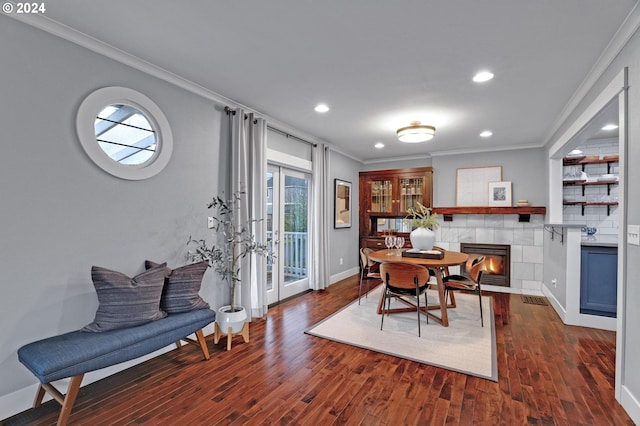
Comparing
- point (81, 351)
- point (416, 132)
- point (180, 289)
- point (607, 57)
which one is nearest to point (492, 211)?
point (416, 132)

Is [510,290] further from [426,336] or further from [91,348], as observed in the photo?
[91,348]

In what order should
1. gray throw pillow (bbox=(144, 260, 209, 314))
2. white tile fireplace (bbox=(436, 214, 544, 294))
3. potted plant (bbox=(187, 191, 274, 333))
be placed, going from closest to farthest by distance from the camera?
gray throw pillow (bbox=(144, 260, 209, 314)) < potted plant (bbox=(187, 191, 274, 333)) < white tile fireplace (bbox=(436, 214, 544, 294))

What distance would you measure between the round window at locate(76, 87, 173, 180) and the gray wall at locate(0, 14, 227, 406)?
7 centimetres

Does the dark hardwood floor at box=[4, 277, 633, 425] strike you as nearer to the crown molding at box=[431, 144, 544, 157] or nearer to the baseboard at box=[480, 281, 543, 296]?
the baseboard at box=[480, 281, 543, 296]

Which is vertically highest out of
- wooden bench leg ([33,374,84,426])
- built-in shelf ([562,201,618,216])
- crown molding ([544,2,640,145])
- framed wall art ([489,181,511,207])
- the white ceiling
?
the white ceiling

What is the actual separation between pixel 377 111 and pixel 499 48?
1.60m

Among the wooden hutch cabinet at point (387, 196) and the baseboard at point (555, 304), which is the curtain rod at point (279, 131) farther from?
the baseboard at point (555, 304)

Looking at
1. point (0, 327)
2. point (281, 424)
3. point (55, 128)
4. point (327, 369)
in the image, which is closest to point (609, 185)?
point (327, 369)

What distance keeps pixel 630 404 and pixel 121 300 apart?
354 centimetres

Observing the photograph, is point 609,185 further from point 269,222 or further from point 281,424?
point 281,424

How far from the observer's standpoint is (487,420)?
1.99 metres

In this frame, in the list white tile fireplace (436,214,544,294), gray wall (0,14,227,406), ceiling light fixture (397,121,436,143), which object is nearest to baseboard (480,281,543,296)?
white tile fireplace (436,214,544,294)

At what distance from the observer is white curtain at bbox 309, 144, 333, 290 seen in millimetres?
5262

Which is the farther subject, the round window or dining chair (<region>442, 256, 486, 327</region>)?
dining chair (<region>442, 256, 486, 327</region>)
